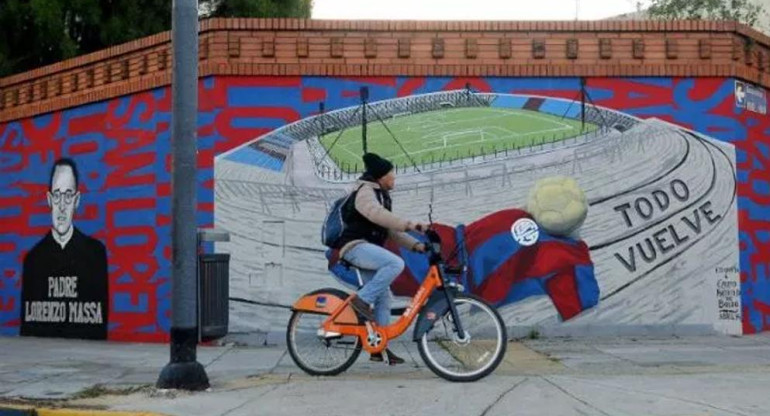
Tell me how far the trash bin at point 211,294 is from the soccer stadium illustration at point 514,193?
2.93m

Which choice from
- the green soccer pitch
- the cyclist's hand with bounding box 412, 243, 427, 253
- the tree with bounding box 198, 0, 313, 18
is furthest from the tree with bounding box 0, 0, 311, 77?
the cyclist's hand with bounding box 412, 243, 427, 253

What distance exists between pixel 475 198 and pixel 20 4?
830cm

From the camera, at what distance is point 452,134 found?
10.8 meters

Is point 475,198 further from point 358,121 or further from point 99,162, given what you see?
point 99,162

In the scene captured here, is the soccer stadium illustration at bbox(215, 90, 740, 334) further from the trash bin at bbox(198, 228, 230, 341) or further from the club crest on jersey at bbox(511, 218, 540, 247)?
the trash bin at bbox(198, 228, 230, 341)

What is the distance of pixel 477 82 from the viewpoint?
10961 mm

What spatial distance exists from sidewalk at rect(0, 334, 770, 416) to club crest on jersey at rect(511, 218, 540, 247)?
1348 mm

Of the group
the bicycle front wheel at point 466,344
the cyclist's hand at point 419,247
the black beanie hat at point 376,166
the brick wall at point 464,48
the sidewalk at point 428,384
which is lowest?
the sidewalk at point 428,384

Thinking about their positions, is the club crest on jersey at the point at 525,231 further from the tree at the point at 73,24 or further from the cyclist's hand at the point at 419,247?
A: the tree at the point at 73,24

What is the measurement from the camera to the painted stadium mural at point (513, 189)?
10.7 m

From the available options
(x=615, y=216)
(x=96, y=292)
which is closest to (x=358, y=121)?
(x=615, y=216)

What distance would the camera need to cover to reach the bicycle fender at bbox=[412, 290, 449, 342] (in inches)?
292

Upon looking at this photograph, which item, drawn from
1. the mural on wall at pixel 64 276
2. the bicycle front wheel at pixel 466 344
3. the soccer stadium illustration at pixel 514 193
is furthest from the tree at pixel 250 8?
the bicycle front wheel at pixel 466 344

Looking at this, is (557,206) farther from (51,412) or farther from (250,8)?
(250,8)
